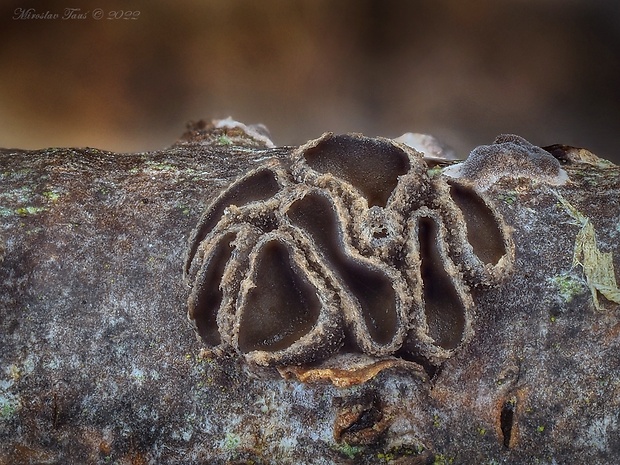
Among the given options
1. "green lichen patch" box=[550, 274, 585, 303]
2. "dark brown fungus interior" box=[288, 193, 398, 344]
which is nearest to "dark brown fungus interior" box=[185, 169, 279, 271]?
"dark brown fungus interior" box=[288, 193, 398, 344]

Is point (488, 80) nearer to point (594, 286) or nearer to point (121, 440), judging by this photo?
point (594, 286)

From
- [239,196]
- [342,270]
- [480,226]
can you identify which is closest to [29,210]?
[239,196]

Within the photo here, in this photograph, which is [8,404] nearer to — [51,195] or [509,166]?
[51,195]

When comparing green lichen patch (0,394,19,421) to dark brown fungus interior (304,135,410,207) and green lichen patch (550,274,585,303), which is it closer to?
dark brown fungus interior (304,135,410,207)

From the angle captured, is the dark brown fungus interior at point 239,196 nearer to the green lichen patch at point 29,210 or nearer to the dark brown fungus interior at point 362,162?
the dark brown fungus interior at point 362,162

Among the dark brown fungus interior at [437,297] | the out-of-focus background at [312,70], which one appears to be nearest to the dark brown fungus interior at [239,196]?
the dark brown fungus interior at [437,297]
